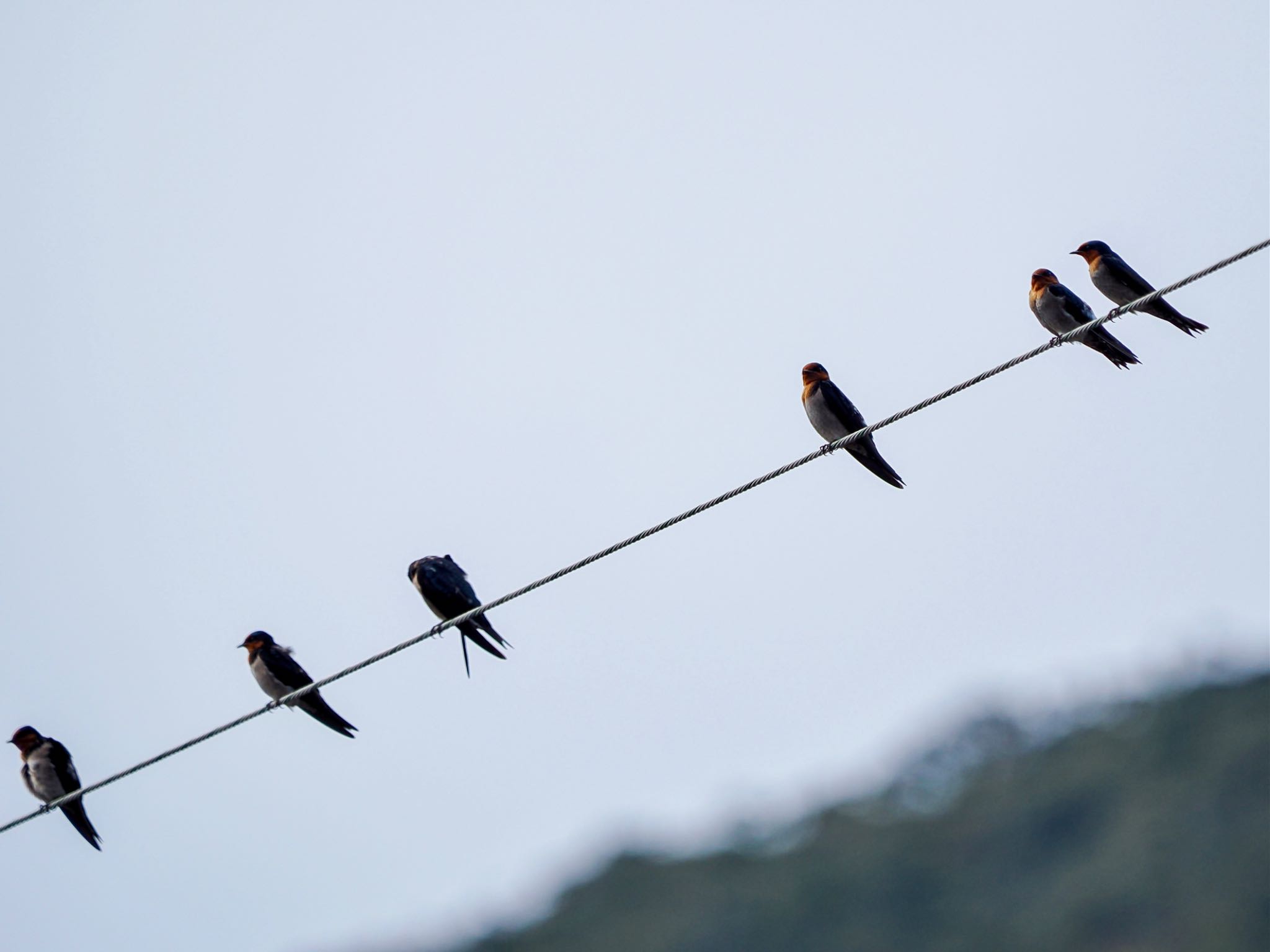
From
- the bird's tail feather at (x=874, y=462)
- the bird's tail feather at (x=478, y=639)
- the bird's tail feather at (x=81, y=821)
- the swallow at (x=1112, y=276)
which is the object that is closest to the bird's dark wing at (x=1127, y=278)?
the swallow at (x=1112, y=276)

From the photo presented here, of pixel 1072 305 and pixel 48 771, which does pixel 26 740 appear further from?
pixel 1072 305

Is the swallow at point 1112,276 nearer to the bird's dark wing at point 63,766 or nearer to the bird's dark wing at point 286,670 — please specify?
the bird's dark wing at point 286,670

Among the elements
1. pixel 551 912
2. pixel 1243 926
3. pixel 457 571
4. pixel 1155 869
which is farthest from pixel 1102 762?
pixel 457 571

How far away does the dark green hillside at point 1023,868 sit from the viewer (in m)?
69.9

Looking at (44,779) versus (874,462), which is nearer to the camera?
(874,462)

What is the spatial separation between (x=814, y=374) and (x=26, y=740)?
7505mm

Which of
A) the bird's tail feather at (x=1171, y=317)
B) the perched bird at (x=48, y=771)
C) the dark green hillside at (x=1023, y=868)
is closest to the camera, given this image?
the bird's tail feather at (x=1171, y=317)

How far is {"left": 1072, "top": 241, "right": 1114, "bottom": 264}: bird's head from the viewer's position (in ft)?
43.8

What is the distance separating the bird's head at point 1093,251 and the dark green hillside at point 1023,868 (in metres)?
54.7

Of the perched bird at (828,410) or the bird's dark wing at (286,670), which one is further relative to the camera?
the bird's dark wing at (286,670)

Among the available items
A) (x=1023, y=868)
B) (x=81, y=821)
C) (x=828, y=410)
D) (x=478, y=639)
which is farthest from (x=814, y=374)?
(x=1023, y=868)

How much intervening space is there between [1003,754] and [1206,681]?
1298cm

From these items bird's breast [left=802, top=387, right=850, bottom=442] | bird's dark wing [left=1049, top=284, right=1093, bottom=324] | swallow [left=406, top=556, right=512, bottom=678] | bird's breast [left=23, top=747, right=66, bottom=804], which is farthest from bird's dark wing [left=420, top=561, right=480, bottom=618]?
bird's dark wing [left=1049, top=284, right=1093, bottom=324]

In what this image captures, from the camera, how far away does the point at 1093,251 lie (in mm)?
13406
